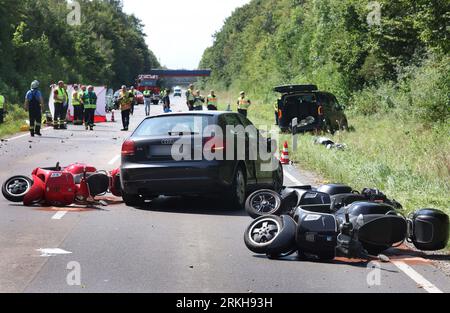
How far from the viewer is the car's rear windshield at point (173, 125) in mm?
12297

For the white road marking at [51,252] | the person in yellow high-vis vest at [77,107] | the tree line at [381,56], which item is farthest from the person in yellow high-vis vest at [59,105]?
the white road marking at [51,252]

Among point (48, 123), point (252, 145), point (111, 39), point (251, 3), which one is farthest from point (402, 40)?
point (251, 3)

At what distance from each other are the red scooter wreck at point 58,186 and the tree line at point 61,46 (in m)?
21.2

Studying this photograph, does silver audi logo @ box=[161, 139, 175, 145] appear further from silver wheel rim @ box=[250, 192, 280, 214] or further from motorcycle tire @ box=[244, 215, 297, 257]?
motorcycle tire @ box=[244, 215, 297, 257]

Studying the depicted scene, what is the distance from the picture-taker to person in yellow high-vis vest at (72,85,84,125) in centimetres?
3622

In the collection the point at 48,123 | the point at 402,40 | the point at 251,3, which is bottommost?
the point at 48,123

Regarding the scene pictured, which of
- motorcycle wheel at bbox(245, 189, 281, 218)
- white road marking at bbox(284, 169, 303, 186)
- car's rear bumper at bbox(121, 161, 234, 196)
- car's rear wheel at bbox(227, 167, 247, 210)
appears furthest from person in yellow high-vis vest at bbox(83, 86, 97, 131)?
motorcycle wheel at bbox(245, 189, 281, 218)

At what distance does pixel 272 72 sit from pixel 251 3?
230 ft

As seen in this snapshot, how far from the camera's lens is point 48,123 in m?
36.1

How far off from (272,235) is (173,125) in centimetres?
404

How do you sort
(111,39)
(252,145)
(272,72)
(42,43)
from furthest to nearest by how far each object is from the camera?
(111,39) → (272,72) → (42,43) → (252,145)

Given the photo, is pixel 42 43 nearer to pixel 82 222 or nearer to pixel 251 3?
pixel 82 222

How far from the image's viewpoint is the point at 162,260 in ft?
28.1
